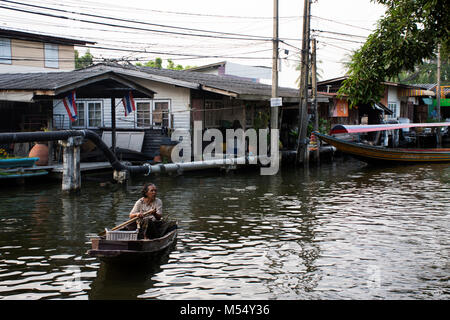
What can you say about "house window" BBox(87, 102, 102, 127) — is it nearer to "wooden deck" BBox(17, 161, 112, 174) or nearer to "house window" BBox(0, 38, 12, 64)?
"wooden deck" BBox(17, 161, 112, 174)

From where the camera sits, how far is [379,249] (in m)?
10.5

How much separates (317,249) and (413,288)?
268cm

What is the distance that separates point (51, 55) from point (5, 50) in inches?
148

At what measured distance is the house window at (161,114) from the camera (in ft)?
83.6

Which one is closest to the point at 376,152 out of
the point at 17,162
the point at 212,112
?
the point at 212,112

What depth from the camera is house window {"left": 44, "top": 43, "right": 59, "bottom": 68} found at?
111ft

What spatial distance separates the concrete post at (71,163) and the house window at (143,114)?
9.08 metres

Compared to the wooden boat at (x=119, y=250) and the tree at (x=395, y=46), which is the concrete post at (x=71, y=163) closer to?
the wooden boat at (x=119, y=250)

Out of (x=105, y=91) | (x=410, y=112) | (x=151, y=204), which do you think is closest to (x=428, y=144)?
(x=410, y=112)

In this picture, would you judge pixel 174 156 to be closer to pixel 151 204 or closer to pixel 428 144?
pixel 151 204

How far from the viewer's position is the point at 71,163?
54.9 feet

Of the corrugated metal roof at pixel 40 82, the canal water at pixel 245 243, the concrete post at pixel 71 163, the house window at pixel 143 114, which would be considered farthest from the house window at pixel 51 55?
the concrete post at pixel 71 163

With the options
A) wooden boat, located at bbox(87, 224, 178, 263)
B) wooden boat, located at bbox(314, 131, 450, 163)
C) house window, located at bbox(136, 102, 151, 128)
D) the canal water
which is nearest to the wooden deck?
the canal water

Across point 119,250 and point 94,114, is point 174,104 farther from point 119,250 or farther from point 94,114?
point 119,250
